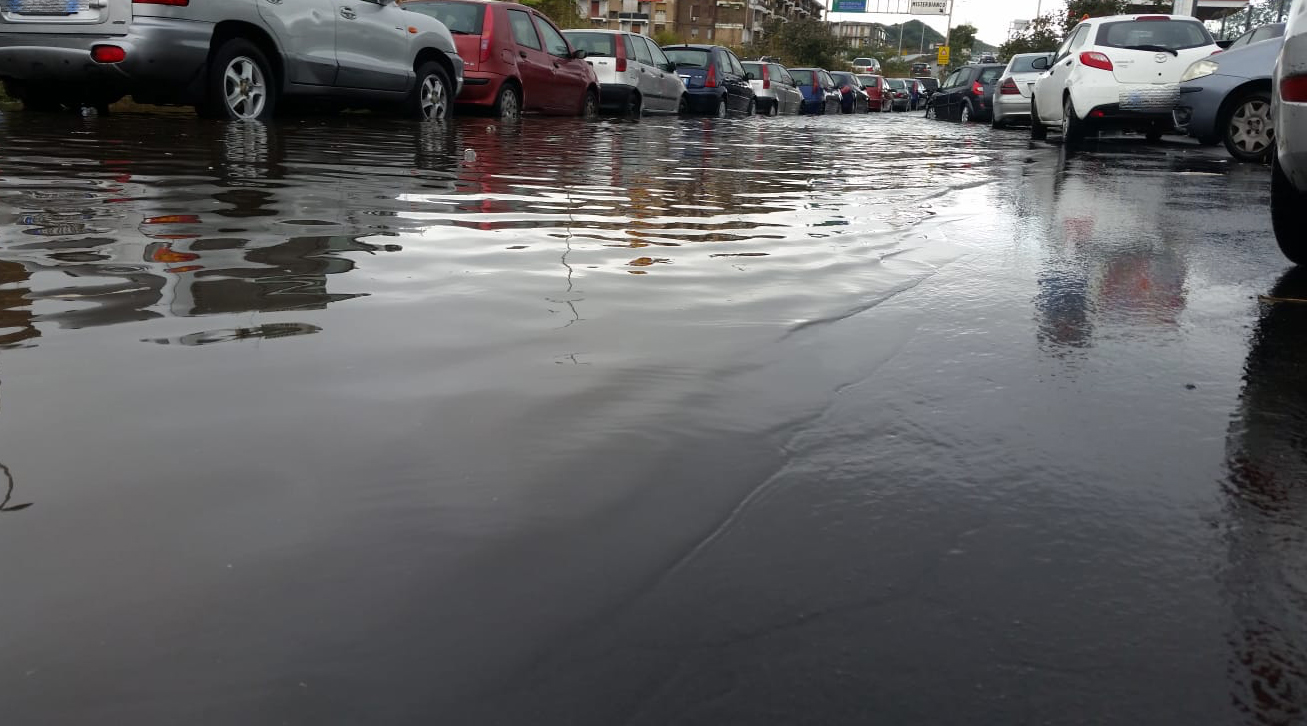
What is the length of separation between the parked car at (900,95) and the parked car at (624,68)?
2878cm

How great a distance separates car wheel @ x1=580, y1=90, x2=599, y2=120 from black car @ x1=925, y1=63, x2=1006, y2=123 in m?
11.2

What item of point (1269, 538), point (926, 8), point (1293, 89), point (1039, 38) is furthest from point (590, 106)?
point (926, 8)

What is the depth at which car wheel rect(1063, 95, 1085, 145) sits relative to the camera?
14.4 metres

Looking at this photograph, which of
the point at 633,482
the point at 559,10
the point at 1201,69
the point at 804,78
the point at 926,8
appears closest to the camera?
the point at 633,482

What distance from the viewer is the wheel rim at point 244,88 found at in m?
10.5

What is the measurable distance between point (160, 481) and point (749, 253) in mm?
3186

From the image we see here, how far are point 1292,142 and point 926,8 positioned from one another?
3752 inches

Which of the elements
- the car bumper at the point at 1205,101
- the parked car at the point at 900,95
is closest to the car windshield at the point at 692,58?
the car bumper at the point at 1205,101

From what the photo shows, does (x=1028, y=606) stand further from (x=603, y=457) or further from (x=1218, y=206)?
(x=1218, y=206)

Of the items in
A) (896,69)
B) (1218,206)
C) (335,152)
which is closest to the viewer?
(1218,206)

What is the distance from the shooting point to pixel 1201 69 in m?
12.2

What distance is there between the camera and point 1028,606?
1.73m

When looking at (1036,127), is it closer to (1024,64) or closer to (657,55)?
(1024,64)

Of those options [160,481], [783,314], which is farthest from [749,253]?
[160,481]
